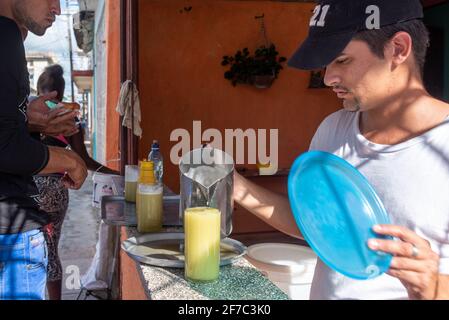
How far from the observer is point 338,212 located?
3.67 ft

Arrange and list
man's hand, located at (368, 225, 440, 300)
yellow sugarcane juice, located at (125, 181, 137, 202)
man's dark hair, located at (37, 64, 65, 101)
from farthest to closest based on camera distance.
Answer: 1. man's dark hair, located at (37, 64, 65, 101)
2. yellow sugarcane juice, located at (125, 181, 137, 202)
3. man's hand, located at (368, 225, 440, 300)

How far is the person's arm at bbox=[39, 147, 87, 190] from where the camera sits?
1.75 m

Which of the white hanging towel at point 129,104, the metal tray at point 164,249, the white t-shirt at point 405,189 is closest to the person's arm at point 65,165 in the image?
the metal tray at point 164,249

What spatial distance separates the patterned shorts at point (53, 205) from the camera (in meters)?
3.41

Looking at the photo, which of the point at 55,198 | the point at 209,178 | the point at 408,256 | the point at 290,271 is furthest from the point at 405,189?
the point at 55,198

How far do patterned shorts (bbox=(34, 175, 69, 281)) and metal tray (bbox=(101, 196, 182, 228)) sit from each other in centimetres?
106

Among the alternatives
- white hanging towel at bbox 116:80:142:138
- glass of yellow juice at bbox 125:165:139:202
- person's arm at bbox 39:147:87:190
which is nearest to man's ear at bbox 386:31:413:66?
person's arm at bbox 39:147:87:190

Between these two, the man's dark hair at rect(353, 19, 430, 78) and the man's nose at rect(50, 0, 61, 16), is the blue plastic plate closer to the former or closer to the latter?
the man's dark hair at rect(353, 19, 430, 78)

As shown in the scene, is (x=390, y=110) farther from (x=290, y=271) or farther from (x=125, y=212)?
(x=125, y=212)

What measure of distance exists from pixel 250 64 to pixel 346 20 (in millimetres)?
4353

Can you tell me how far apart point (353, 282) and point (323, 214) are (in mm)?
319

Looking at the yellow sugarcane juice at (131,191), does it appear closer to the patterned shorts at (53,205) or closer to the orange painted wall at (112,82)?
the patterned shorts at (53,205)

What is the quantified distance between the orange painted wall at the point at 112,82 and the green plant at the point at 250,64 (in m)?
1.47

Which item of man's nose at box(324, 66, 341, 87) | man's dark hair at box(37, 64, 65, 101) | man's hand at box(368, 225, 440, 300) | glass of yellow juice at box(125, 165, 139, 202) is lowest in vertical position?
glass of yellow juice at box(125, 165, 139, 202)
